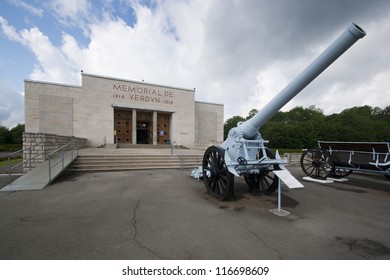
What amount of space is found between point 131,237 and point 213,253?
1.29 metres

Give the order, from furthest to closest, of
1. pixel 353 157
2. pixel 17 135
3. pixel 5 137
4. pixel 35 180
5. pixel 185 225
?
1. pixel 5 137
2. pixel 17 135
3. pixel 353 157
4. pixel 35 180
5. pixel 185 225

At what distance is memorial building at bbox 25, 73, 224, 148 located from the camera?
1841 cm

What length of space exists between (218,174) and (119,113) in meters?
19.9

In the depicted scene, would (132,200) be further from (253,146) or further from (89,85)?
(89,85)

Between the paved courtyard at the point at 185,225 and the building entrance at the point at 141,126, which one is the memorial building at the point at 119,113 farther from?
the paved courtyard at the point at 185,225

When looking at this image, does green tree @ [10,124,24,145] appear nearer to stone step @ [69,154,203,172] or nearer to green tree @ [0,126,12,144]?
green tree @ [0,126,12,144]

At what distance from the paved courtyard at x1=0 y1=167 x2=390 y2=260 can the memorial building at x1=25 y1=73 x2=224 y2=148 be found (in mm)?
15779

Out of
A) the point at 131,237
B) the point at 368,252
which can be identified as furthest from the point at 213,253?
the point at 368,252

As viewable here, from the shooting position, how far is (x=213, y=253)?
96.8 inches

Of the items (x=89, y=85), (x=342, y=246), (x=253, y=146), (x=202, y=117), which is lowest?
(x=342, y=246)

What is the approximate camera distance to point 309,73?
3680 millimetres

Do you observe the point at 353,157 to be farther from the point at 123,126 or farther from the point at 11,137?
the point at 11,137

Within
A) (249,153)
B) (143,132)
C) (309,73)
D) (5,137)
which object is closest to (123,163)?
(249,153)

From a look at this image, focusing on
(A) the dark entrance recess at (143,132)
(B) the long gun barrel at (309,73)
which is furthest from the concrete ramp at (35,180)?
(A) the dark entrance recess at (143,132)
